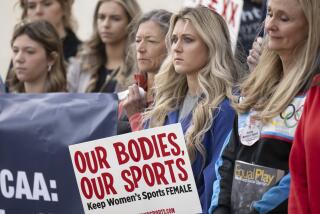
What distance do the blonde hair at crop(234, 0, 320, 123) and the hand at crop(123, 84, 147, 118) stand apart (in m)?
1.18

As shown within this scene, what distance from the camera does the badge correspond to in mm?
5141

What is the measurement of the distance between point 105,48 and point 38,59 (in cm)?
66

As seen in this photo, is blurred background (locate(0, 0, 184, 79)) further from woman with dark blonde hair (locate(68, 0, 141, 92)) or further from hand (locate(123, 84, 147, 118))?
hand (locate(123, 84, 147, 118))

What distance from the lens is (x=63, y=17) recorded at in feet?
30.5

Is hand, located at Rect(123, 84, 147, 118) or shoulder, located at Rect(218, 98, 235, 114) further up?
shoulder, located at Rect(218, 98, 235, 114)

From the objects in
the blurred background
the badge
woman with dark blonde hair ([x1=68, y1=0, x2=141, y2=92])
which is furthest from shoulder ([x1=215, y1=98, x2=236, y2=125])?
the blurred background

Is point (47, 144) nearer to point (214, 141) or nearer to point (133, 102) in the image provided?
point (133, 102)

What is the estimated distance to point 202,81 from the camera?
596 centimetres

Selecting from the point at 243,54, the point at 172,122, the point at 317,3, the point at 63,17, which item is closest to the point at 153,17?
the point at 243,54

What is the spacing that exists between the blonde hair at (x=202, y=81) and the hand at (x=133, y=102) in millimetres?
122

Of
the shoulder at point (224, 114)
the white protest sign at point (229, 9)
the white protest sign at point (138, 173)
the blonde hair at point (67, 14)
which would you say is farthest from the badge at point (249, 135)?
the blonde hair at point (67, 14)

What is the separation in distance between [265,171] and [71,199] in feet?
5.54

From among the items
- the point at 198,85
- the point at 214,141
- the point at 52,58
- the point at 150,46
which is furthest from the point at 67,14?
the point at 214,141

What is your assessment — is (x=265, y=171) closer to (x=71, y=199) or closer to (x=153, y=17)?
(x=71, y=199)
